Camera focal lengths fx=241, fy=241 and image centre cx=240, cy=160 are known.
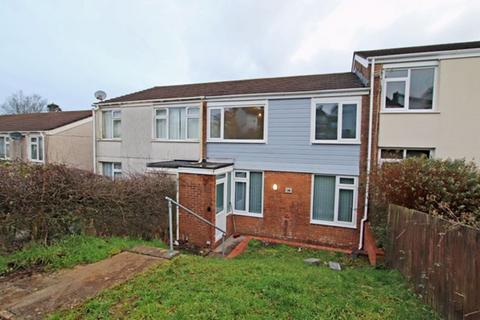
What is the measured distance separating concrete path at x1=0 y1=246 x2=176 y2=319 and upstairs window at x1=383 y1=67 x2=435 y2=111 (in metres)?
8.23

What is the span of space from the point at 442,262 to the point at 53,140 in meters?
19.2

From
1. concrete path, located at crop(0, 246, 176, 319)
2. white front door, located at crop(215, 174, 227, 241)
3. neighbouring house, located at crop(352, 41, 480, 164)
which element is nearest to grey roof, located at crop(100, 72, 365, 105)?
neighbouring house, located at crop(352, 41, 480, 164)

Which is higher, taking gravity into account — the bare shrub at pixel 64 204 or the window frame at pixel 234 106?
the window frame at pixel 234 106

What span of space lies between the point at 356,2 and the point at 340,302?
10.8 meters

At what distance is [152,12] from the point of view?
36.6 ft

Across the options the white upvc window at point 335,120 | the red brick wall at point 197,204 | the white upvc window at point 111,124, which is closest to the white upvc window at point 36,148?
the white upvc window at point 111,124

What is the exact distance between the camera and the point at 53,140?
1541 centimetres

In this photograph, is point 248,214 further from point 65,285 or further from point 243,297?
point 65,285

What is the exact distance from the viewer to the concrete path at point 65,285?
2891 millimetres

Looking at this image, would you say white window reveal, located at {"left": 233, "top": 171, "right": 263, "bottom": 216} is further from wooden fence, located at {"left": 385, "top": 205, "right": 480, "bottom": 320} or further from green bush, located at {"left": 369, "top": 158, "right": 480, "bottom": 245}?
wooden fence, located at {"left": 385, "top": 205, "right": 480, "bottom": 320}

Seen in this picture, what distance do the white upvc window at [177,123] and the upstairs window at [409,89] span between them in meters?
7.18

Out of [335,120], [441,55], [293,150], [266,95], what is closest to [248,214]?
[293,150]

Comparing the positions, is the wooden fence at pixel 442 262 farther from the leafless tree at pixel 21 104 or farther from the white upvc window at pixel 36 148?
the leafless tree at pixel 21 104

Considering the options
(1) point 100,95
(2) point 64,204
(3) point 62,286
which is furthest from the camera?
(1) point 100,95
